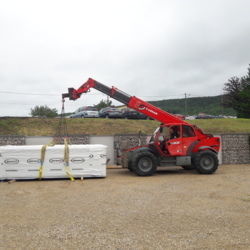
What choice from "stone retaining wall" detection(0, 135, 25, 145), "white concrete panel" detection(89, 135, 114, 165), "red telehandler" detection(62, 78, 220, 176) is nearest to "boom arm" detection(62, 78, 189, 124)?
"red telehandler" detection(62, 78, 220, 176)

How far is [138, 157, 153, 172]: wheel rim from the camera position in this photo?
1311cm

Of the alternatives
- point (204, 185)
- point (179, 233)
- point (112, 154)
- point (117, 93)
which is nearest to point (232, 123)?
point (112, 154)

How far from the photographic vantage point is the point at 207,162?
13477 millimetres

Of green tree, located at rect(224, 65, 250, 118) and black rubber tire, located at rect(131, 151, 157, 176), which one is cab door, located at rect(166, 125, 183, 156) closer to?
black rubber tire, located at rect(131, 151, 157, 176)

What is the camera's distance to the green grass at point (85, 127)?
2066 cm

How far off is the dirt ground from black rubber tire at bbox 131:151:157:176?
71.5 inches

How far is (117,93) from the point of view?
1441cm

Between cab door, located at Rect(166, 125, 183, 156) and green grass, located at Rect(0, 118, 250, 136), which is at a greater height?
green grass, located at Rect(0, 118, 250, 136)

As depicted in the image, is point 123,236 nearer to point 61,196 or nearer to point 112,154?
point 61,196

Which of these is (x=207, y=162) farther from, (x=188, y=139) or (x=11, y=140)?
(x=11, y=140)

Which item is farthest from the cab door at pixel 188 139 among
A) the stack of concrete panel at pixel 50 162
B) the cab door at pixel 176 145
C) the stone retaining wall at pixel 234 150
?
the stone retaining wall at pixel 234 150

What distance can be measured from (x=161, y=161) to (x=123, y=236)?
8.28m

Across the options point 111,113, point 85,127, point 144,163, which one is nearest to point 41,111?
point 111,113

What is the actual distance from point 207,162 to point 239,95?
1148 inches
